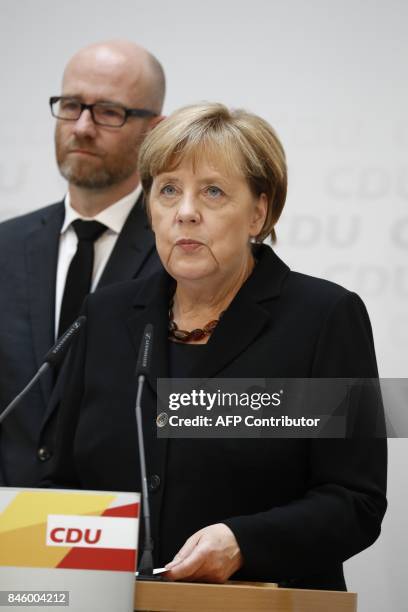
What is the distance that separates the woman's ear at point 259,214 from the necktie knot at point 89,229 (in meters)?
0.95

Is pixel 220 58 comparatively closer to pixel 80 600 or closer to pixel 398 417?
pixel 398 417

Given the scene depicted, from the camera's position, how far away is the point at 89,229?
11.2ft

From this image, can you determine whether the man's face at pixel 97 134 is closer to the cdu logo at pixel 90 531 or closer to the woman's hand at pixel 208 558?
the woman's hand at pixel 208 558

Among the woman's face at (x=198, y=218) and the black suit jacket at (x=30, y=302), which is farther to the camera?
the black suit jacket at (x=30, y=302)

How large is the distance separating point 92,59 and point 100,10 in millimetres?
617

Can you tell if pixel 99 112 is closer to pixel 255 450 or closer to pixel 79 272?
pixel 79 272

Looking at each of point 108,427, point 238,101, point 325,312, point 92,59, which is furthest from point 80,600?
point 238,101

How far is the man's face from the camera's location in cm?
340

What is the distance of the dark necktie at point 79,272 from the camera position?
3.26 m

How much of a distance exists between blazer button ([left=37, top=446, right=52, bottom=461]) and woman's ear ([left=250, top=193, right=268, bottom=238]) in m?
0.83

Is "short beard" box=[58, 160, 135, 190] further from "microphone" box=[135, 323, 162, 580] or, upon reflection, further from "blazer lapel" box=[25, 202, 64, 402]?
"microphone" box=[135, 323, 162, 580]

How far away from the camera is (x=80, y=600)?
66.9 inches

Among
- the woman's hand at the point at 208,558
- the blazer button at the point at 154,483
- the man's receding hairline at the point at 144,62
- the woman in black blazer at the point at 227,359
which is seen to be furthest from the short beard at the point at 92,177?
the woman's hand at the point at 208,558

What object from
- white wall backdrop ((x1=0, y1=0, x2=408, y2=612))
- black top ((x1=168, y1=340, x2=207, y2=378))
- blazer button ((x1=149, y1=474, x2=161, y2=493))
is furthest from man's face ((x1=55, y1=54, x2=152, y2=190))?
blazer button ((x1=149, y1=474, x2=161, y2=493))
